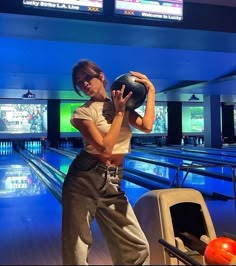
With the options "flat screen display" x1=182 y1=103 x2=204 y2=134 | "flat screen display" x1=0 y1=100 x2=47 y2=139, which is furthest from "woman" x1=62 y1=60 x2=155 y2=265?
"flat screen display" x1=182 y1=103 x2=204 y2=134

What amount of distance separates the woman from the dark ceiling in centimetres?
229

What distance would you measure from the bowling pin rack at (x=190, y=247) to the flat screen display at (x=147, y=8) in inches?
91.2

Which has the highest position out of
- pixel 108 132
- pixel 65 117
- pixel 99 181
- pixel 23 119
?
pixel 65 117

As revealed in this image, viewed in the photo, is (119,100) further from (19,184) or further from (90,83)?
→ (19,184)

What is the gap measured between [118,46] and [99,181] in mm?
5351

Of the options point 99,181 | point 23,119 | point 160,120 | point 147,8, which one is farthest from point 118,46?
point 160,120

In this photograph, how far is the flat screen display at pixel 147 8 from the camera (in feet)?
11.5

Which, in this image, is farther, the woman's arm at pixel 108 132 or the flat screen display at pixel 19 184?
the flat screen display at pixel 19 184

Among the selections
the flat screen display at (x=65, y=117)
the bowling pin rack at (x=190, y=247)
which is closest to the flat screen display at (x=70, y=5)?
the bowling pin rack at (x=190, y=247)

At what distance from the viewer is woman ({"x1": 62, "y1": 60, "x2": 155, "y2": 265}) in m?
1.50

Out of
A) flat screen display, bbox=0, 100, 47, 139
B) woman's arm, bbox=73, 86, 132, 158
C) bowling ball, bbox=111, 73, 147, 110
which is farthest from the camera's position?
flat screen display, bbox=0, 100, 47, 139

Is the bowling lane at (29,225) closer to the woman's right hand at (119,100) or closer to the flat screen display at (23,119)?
the woman's right hand at (119,100)

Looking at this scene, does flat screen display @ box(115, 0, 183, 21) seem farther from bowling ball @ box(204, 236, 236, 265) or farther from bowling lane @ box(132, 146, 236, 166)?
bowling lane @ box(132, 146, 236, 166)

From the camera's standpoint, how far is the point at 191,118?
20.2 m
